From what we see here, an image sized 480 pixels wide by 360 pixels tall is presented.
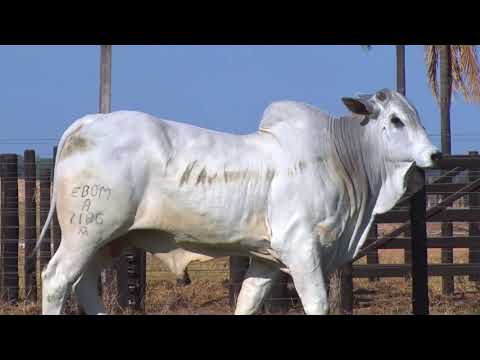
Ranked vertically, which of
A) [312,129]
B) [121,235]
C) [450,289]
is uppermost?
[312,129]

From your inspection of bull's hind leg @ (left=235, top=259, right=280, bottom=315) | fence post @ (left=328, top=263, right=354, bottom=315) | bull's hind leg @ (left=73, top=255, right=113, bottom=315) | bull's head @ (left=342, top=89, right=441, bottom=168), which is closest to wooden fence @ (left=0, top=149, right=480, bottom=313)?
fence post @ (left=328, top=263, right=354, bottom=315)

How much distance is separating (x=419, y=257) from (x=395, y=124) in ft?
6.09

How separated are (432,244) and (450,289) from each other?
0.96 meters

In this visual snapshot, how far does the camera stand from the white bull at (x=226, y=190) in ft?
21.4

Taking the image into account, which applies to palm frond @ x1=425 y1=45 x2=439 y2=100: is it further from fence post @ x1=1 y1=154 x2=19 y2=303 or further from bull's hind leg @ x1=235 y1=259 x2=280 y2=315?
bull's hind leg @ x1=235 y1=259 x2=280 y2=315

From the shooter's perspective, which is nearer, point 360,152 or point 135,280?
point 360,152

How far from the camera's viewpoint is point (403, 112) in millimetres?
6812

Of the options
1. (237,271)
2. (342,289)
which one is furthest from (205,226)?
(342,289)

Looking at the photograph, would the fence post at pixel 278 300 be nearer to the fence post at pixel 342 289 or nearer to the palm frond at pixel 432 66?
the fence post at pixel 342 289

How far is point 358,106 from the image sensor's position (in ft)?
22.7

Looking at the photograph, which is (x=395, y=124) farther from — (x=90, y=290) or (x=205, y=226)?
(x=90, y=290)
